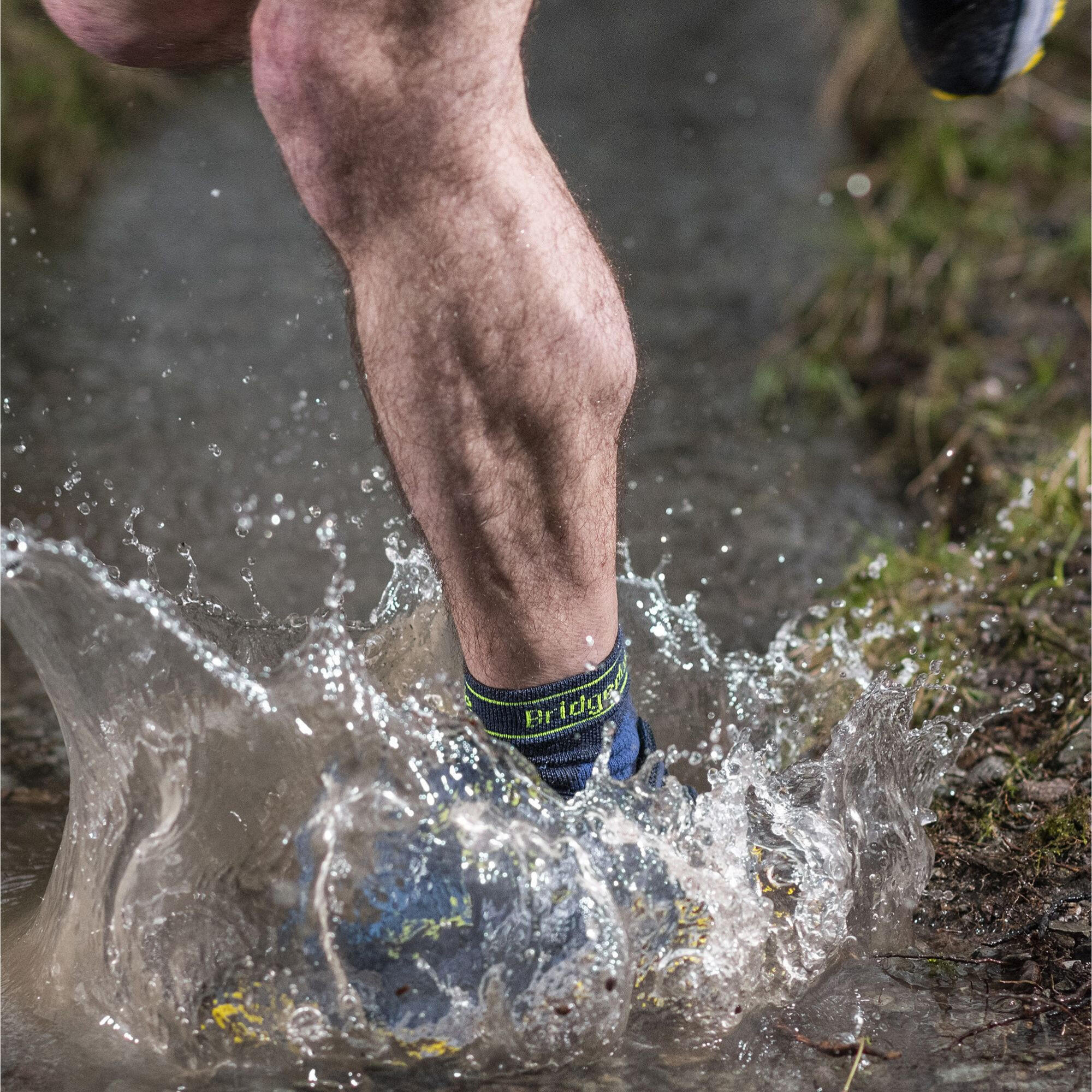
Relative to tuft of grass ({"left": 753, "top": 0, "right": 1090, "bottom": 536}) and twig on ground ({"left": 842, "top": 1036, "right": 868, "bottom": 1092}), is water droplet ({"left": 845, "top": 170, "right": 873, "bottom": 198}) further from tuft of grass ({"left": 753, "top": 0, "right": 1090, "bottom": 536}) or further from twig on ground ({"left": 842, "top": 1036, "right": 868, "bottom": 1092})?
twig on ground ({"left": 842, "top": 1036, "right": 868, "bottom": 1092})

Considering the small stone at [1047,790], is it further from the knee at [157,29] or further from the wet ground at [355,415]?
the knee at [157,29]

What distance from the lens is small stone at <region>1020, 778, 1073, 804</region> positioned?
4.95 feet

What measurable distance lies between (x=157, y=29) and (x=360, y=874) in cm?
110

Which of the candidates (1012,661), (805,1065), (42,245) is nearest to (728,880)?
(805,1065)

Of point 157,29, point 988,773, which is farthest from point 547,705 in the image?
point 157,29

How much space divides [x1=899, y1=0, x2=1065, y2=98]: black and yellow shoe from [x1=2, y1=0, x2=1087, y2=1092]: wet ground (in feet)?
1.84

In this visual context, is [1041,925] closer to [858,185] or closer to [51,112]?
[858,185]

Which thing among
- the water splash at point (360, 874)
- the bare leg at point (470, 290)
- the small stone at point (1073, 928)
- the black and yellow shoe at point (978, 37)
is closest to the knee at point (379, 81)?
the bare leg at point (470, 290)

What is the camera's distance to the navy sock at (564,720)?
1.30m

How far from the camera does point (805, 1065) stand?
107 cm

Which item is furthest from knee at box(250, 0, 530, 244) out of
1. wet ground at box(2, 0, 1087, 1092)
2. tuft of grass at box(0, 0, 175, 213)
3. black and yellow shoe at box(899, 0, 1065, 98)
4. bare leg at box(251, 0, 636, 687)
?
tuft of grass at box(0, 0, 175, 213)

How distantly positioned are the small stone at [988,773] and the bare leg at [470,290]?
0.65 meters

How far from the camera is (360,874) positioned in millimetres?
1104

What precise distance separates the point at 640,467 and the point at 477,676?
143 cm
